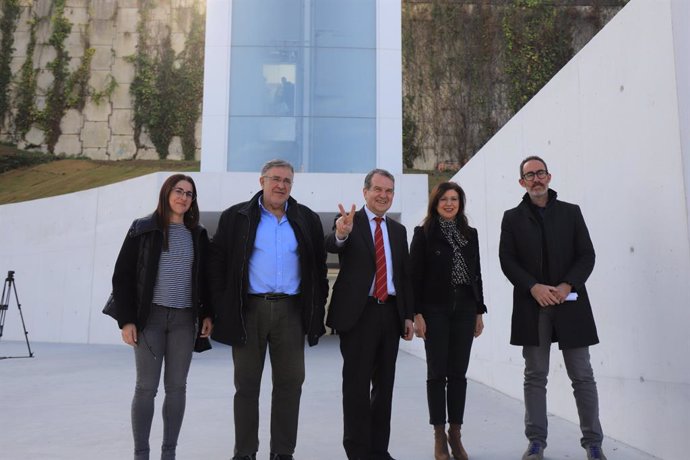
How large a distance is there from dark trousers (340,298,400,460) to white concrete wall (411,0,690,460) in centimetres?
117

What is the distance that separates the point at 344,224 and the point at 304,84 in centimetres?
823

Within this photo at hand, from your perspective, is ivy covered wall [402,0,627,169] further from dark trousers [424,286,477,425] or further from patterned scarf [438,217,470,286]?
dark trousers [424,286,477,425]

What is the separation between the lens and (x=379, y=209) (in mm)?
2754

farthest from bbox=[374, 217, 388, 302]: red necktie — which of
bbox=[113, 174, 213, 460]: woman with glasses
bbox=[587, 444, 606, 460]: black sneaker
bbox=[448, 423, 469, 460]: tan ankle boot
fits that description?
bbox=[587, 444, 606, 460]: black sneaker

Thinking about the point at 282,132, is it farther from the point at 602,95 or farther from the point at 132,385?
the point at 602,95

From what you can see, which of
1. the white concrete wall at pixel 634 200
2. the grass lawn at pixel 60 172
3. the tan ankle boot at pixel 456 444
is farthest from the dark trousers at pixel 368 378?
the grass lawn at pixel 60 172

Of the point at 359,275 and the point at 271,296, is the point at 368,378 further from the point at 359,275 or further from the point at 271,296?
the point at 271,296

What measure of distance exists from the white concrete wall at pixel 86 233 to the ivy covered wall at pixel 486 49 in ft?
37.7

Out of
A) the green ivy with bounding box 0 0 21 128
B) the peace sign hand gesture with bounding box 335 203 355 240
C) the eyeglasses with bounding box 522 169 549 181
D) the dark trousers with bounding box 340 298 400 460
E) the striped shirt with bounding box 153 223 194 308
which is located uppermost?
the green ivy with bounding box 0 0 21 128

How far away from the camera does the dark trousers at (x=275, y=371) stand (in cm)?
257

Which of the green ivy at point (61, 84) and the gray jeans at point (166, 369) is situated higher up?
the green ivy at point (61, 84)

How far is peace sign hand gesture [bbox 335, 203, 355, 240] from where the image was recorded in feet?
8.23

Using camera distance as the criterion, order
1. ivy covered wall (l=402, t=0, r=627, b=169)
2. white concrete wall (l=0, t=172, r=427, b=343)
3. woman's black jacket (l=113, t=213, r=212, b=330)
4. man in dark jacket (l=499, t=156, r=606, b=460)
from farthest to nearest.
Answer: ivy covered wall (l=402, t=0, r=627, b=169), white concrete wall (l=0, t=172, r=427, b=343), man in dark jacket (l=499, t=156, r=606, b=460), woman's black jacket (l=113, t=213, r=212, b=330)

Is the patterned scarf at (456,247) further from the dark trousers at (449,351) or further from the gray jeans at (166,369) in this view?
the gray jeans at (166,369)
